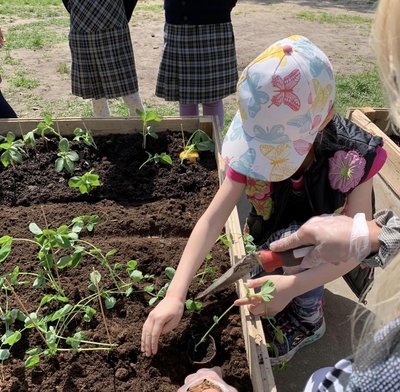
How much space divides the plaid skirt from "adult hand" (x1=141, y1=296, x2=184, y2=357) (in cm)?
182

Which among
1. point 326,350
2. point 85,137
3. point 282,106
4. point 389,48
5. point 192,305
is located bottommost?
point 326,350

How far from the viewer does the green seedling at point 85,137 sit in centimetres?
241

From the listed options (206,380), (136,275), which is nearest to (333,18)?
(136,275)

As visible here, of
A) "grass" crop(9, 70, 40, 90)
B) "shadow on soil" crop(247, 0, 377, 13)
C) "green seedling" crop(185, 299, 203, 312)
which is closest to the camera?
"green seedling" crop(185, 299, 203, 312)

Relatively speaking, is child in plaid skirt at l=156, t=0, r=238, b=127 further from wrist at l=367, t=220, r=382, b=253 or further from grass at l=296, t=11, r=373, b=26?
grass at l=296, t=11, r=373, b=26

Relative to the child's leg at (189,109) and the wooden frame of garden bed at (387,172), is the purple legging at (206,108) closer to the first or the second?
the child's leg at (189,109)

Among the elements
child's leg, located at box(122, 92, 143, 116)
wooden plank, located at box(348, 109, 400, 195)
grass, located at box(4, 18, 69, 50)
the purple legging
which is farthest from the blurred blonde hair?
grass, located at box(4, 18, 69, 50)

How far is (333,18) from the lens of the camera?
788 centimetres

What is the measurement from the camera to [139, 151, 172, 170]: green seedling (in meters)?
2.24

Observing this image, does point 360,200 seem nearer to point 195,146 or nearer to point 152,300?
point 152,300

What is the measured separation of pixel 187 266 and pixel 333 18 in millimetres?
7471

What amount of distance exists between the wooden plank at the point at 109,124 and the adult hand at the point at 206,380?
1497mm

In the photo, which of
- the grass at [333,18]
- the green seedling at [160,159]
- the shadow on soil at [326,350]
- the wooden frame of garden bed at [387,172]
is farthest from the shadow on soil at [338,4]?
the shadow on soil at [326,350]

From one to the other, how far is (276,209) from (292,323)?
486 mm
